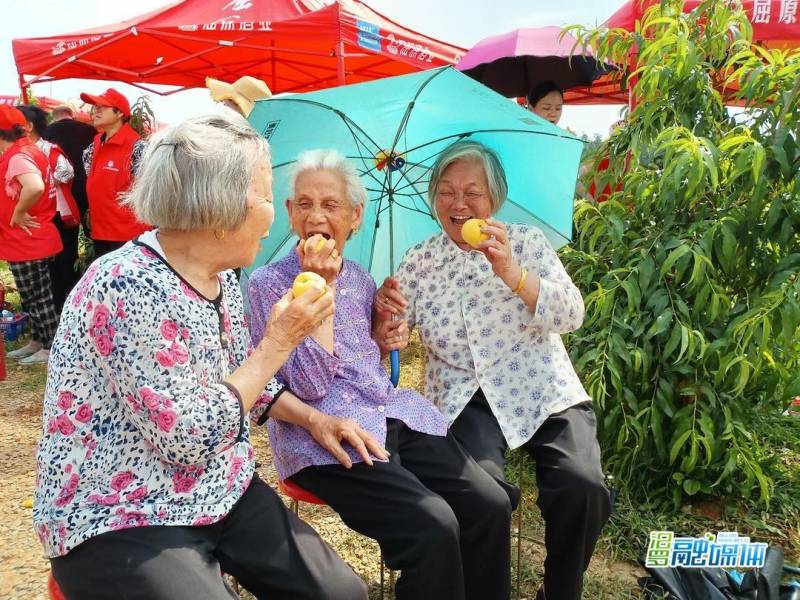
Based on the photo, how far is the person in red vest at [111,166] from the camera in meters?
4.91

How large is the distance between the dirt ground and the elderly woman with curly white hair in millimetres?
1239

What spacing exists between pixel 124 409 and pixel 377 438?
0.83m

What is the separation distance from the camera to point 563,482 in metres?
2.05

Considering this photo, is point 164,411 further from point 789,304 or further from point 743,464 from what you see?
point 743,464

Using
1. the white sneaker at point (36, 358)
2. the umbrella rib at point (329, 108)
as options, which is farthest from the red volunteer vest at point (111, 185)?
the umbrella rib at point (329, 108)

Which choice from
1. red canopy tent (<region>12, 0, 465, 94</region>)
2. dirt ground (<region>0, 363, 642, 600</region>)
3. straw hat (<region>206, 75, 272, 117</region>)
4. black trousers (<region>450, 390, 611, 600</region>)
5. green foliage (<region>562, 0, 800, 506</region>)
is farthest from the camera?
red canopy tent (<region>12, 0, 465, 94</region>)

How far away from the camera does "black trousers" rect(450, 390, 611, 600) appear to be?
6.71 ft

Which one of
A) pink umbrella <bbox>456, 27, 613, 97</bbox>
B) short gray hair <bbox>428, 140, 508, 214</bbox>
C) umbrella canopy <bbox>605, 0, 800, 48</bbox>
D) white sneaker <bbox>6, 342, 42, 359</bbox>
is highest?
umbrella canopy <bbox>605, 0, 800, 48</bbox>

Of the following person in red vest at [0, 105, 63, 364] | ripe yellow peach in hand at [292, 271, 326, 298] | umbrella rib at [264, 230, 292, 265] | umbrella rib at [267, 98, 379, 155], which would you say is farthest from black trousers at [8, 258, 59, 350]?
ripe yellow peach in hand at [292, 271, 326, 298]

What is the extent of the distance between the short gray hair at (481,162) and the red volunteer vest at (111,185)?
11.5 feet

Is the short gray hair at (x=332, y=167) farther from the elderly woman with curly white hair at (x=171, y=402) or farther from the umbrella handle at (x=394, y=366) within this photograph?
the umbrella handle at (x=394, y=366)

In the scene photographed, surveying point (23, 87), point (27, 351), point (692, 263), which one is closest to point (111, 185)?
point (27, 351)

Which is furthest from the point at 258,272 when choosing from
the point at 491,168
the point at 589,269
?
the point at 589,269

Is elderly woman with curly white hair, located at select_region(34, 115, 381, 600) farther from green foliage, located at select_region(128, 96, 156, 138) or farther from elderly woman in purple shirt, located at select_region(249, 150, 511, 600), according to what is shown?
green foliage, located at select_region(128, 96, 156, 138)
